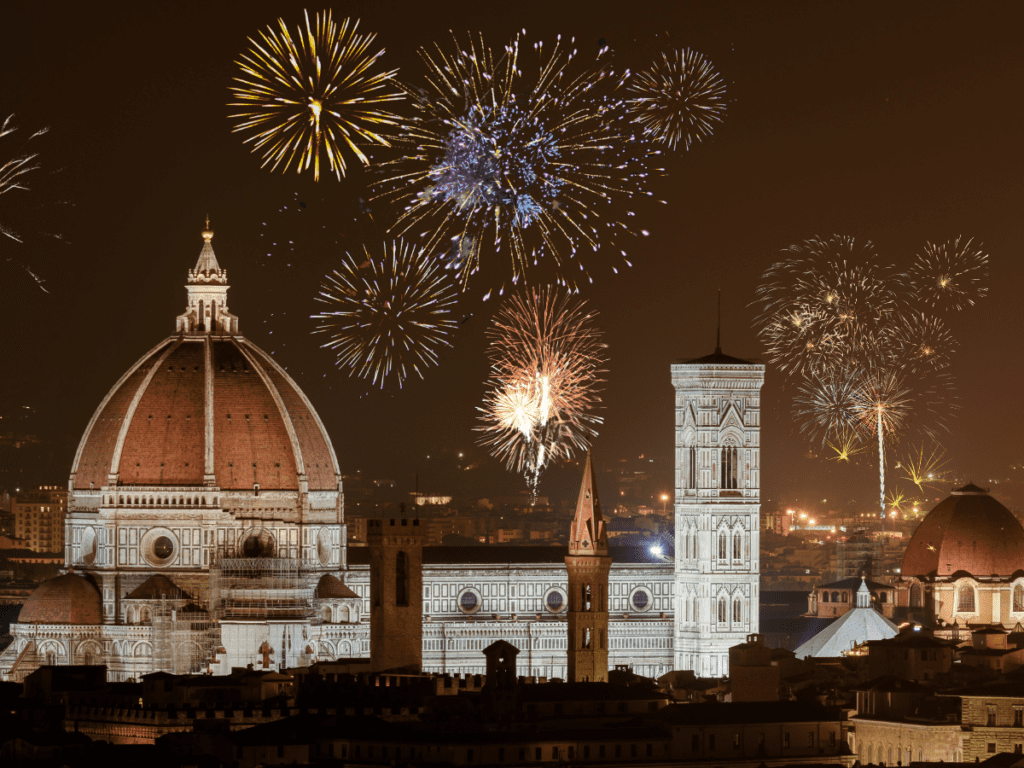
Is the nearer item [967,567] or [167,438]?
[167,438]

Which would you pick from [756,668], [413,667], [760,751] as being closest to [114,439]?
[413,667]

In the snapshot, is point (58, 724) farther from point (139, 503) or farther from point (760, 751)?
point (139, 503)

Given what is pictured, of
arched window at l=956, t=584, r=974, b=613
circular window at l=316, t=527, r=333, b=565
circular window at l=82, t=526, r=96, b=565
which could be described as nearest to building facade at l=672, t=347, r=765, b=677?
arched window at l=956, t=584, r=974, b=613

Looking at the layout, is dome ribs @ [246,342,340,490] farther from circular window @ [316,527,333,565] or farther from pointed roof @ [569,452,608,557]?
pointed roof @ [569,452,608,557]

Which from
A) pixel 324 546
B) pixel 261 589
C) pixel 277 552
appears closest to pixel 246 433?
pixel 277 552

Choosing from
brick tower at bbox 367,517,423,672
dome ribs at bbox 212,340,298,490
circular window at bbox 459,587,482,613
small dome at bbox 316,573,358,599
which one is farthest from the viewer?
circular window at bbox 459,587,482,613

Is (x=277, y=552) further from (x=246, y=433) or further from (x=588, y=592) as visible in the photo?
(x=588, y=592)
